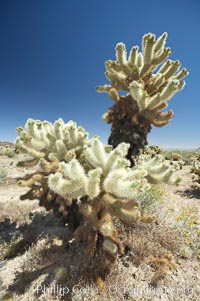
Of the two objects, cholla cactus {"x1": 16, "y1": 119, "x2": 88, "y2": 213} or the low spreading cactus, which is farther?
cholla cactus {"x1": 16, "y1": 119, "x2": 88, "y2": 213}

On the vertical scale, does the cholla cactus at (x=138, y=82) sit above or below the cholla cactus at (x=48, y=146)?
above

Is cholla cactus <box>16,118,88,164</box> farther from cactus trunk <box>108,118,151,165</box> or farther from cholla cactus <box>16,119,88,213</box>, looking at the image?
cactus trunk <box>108,118,151,165</box>

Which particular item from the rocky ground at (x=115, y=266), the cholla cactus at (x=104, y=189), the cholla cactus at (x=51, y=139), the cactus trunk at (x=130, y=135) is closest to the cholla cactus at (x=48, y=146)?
the cholla cactus at (x=51, y=139)

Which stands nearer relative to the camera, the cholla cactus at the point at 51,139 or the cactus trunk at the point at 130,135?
the cholla cactus at the point at 51,139

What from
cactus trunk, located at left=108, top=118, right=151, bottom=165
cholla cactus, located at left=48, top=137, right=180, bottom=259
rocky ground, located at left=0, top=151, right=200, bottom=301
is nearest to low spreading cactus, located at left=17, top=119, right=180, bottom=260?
cholla cactus, located at left=48, top=137, right=180, bottom=259

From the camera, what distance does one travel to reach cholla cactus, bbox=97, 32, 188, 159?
19.2 feet

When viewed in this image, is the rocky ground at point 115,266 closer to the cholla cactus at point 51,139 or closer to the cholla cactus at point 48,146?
the cholla cactus at point 48,146

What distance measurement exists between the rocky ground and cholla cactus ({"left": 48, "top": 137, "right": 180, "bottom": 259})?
1.42ft

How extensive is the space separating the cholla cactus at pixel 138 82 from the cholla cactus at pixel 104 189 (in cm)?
212

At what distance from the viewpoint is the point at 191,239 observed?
4262 mm

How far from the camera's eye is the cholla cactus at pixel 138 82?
19.2ft

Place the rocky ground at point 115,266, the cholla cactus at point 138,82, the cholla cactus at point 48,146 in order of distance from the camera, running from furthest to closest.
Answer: the cholla cactus at point 138,82, the cholla cactus at point 48,146, the rocky ground at point 115,266

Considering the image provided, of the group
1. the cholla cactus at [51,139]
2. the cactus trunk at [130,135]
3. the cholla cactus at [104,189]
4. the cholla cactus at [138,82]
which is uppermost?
the cholla cactus at [138,82]

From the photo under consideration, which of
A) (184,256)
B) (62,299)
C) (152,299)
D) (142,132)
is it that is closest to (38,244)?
(62,299)
